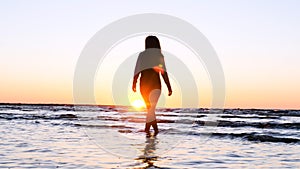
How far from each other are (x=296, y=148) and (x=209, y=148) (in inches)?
88.2

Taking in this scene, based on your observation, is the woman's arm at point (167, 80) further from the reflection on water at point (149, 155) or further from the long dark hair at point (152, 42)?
the reflection on water at point (149, 155)

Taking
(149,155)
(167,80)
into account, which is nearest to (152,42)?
(167,80)

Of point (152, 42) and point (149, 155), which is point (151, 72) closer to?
point (152, 42)

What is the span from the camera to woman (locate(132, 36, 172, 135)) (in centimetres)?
1180

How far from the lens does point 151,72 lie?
39.0 ft

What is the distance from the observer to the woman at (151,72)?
11.8 m

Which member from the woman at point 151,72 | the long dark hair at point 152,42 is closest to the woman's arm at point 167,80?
the woman at point 151,72

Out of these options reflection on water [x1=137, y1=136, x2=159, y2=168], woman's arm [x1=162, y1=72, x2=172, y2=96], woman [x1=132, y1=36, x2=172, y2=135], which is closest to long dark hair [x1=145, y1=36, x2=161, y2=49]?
woman [x1=132, y1=36, x2=172, y2=135]

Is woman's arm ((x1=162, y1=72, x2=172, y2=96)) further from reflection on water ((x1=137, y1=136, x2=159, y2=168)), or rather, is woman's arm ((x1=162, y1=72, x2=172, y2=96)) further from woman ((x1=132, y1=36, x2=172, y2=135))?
reflection on water ((x1=137, y1=136, x2=159, y2=168))

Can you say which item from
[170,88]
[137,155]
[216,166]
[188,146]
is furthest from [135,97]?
[216,166]

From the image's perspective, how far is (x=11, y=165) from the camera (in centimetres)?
704

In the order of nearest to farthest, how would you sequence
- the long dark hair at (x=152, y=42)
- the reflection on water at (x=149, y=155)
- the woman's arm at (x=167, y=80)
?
the reflection on water at (x=149, y=155)
the woman's arm at (x=167, y=80)
the long dark hair at (x=152, y=42)

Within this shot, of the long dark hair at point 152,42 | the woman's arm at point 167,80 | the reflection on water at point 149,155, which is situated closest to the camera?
the reflection on water at point 149,155

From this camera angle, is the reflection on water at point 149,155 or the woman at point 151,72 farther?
the woman at point 151,72
